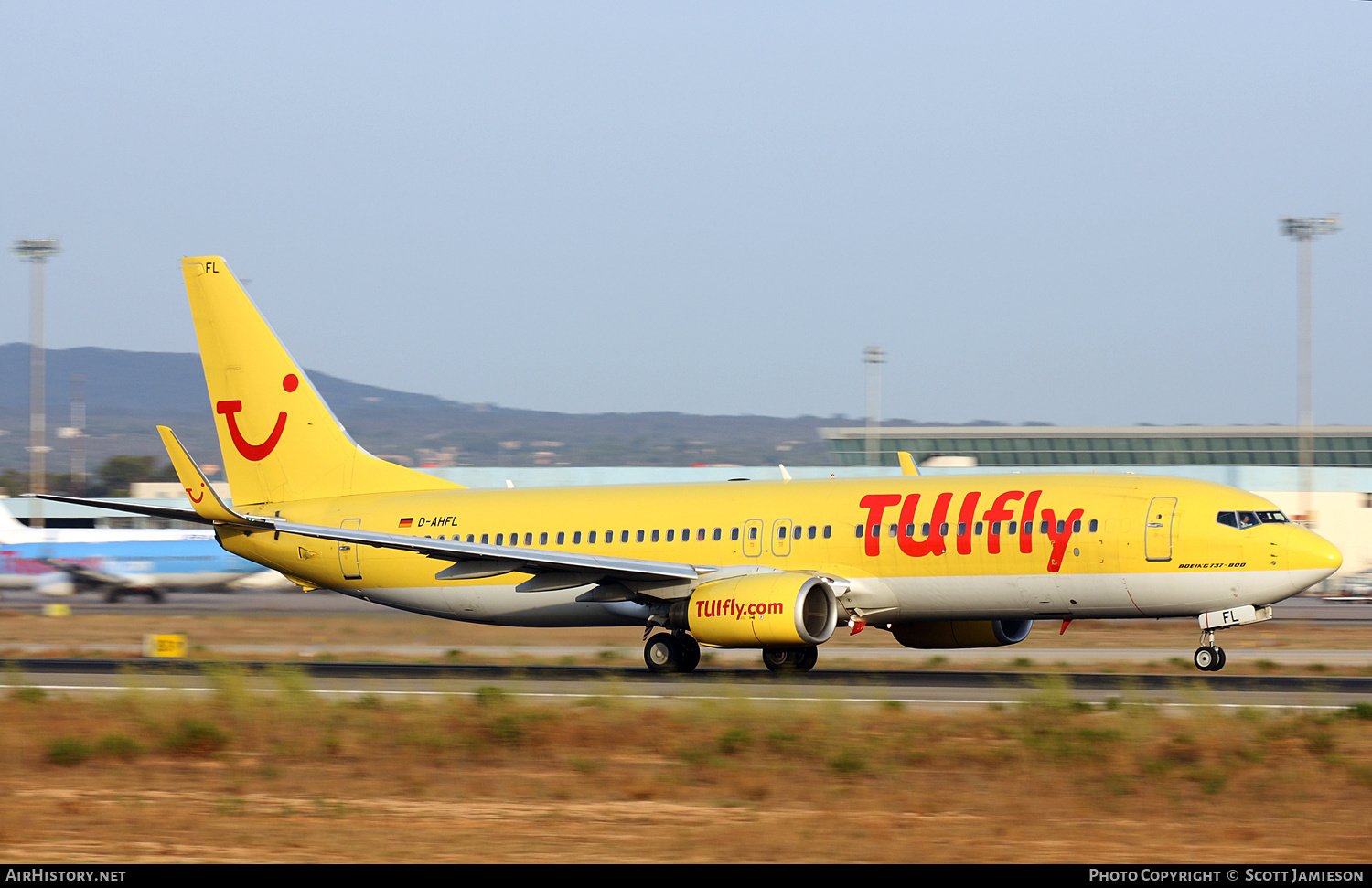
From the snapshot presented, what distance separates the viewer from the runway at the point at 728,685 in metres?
21.1

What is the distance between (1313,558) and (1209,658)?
2424 millimetres

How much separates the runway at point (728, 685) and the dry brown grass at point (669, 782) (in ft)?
5.56

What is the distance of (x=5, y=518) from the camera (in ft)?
240

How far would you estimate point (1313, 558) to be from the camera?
998 inches

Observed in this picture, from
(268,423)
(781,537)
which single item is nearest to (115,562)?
(268,423)

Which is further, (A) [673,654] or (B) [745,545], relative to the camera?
(B) [745,545]

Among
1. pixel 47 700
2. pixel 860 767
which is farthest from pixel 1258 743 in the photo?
pixel 47 700

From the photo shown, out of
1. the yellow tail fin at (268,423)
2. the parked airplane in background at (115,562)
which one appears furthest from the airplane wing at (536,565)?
the parked airplane in background at (115,562)

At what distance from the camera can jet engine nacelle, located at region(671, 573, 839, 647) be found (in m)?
25.9

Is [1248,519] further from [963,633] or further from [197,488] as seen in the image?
[197,488]

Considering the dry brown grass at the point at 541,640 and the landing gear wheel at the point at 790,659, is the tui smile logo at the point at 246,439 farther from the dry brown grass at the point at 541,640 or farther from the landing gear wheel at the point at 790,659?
the landing gear wheel at the point at 790,659

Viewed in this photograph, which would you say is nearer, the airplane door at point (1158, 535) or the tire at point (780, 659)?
the airplane door at point (1158, 535)

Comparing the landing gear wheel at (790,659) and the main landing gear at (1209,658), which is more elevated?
the main landing gear at (1209,658)
